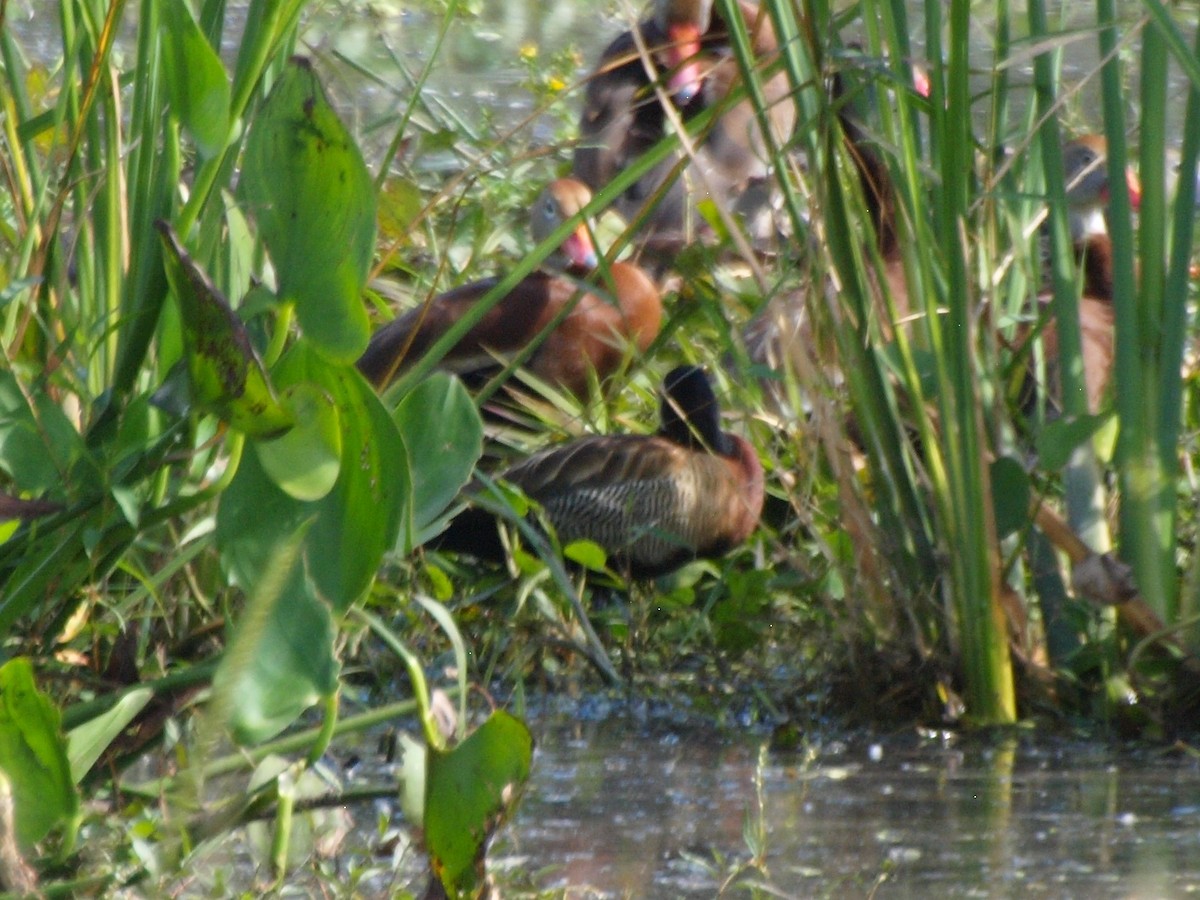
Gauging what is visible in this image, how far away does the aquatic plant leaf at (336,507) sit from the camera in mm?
1570

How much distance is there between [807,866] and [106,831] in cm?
67

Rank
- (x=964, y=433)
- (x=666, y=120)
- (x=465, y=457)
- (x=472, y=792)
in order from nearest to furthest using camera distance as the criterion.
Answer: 1. (x=472, y=792)
2. (x=465, y=457)
3. (x=964, y=433)
4. (x=666, y=120)

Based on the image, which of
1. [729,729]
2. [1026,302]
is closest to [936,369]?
[729,729]

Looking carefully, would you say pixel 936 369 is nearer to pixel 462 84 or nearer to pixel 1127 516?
pixel 1127 516

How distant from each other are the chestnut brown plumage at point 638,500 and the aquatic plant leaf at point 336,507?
173 centimetres

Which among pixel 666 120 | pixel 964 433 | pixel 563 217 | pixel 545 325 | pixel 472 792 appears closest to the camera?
pixel 472 792

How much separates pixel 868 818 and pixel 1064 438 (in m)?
0.52

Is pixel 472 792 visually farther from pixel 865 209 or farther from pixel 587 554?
pixel 587 554

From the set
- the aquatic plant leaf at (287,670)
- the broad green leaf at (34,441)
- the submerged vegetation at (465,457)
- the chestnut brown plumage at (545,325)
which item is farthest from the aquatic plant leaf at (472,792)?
the chestnut brown plumage at (545,325)

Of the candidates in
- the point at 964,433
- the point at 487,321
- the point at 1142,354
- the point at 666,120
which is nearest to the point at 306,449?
the point at 964,433

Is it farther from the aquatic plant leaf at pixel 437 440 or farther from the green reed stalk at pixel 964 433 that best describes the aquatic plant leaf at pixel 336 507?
the green reed stalk at pixel 964 433

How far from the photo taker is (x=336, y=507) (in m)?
1.60

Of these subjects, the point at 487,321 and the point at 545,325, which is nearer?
the point at 545,325

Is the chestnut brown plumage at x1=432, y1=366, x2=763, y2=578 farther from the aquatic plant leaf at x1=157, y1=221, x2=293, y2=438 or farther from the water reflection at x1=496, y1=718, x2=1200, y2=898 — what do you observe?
the aquatic plant leaf at x1=157, y1=221, x2=293, y2=438
